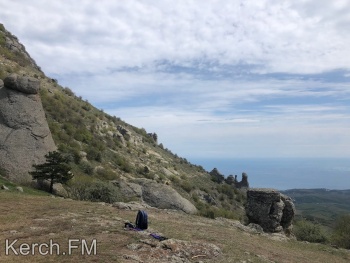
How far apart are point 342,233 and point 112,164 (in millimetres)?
24569

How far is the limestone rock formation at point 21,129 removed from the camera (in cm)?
2658

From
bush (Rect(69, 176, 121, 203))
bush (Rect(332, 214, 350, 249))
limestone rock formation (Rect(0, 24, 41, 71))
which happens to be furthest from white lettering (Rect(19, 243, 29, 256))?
limestone rock formation (Rect(0, 24, 41, 71))

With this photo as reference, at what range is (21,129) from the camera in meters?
28.9

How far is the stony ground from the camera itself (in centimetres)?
1169

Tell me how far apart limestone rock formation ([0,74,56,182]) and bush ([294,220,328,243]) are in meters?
22.2

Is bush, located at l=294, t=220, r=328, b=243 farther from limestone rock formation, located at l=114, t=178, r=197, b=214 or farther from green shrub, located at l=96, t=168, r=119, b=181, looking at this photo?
green shrub, located at l=96, t=168, r=119, b=181

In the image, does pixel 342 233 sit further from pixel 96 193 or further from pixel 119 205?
pixel 96 193

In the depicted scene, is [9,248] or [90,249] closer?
[9,248]

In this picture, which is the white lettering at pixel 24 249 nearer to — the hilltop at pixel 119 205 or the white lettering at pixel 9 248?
the white lettering at pixel 9 248

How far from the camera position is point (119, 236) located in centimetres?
1380

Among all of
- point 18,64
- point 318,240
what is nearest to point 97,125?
point 18,64

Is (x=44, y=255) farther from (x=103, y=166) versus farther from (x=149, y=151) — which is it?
(x=149, y=151)

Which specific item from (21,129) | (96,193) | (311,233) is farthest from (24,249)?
(311,233)

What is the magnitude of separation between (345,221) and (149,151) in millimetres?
31290
